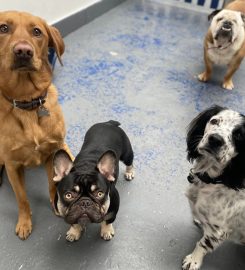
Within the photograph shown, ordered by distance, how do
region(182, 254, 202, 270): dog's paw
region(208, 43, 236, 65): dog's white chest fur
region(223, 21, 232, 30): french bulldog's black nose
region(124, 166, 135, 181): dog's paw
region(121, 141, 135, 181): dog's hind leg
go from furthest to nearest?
region(208, 43, 236, 65): dog's white chest fur → region(223, 21, 232, 30): french bulldog's black nose → region(124, 166, 135, 181): dog's paw → region(121, 141, 135, 181): dog's hind leg → region(182, 254, 202, 270): dog's paw

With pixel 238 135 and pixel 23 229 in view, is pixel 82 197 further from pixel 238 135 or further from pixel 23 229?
pixel 238 135

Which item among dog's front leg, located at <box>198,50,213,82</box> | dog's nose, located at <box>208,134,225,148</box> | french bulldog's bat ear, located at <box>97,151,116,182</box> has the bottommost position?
dog's front leg, located at <box>198,50,213,82</box>

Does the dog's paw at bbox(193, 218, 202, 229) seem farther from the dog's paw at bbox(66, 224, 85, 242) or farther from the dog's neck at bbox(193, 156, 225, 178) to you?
the dog's paw at bbox(66, 224, 85, 242)

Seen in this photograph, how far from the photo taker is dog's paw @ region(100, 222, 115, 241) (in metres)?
2.04

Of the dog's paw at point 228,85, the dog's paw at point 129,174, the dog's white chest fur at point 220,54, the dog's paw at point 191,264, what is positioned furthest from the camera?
the dog's paw at point 228,85

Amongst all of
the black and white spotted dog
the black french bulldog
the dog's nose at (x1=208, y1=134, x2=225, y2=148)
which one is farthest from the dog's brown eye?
the black french bulldog

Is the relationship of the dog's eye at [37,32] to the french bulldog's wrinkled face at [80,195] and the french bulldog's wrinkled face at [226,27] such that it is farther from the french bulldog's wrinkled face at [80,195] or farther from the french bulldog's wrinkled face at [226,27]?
the french bulldog's wrinkled face at [226,27]

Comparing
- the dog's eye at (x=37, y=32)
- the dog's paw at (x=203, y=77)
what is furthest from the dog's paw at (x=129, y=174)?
the dog's paw at (x=203, y=77)

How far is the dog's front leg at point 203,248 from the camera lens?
6.01 ft

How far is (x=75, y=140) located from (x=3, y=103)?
3.02ft

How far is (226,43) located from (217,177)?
6.90 feet

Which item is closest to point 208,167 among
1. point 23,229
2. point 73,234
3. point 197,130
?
point 197,130

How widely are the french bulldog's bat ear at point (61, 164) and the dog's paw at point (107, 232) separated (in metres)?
0.51

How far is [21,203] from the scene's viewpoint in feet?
6.79
